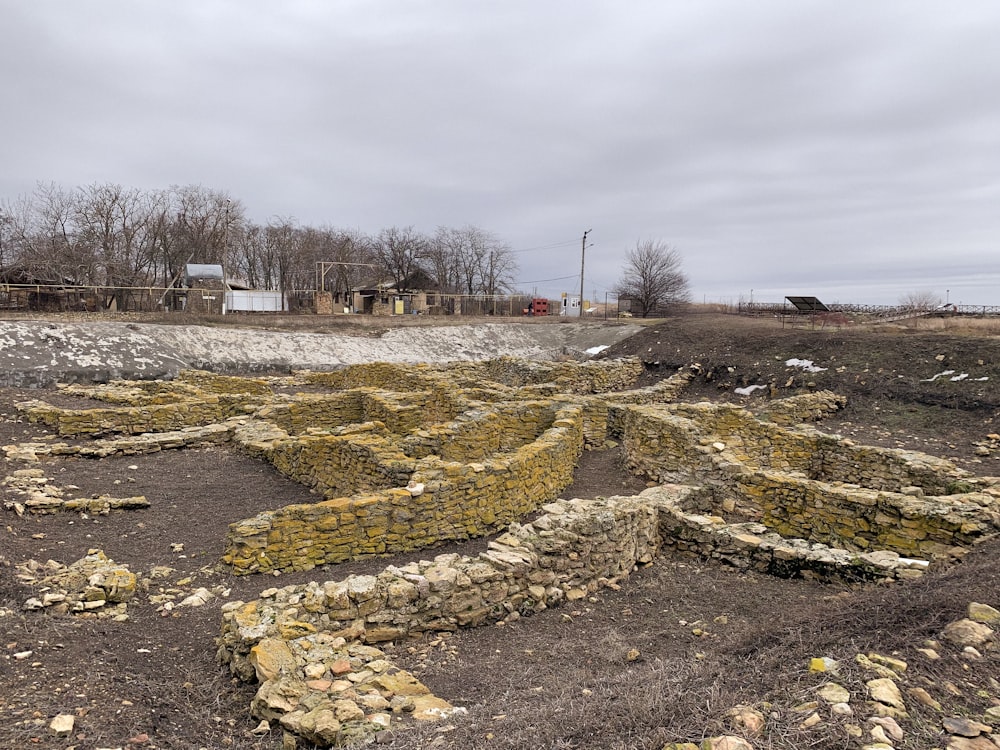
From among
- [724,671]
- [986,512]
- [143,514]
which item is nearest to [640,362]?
[986,512]

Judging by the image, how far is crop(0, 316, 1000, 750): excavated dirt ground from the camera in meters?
3.16

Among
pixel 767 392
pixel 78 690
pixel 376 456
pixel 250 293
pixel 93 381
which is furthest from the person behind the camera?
pixel 250 293

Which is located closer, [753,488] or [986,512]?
[986,512]

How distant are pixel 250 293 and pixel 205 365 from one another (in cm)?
2155

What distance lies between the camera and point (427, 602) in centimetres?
543

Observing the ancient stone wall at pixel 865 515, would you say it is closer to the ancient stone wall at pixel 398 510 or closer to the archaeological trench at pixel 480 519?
the archaeological trench at pixel 480 519

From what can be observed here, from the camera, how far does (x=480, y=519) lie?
821 centimetres

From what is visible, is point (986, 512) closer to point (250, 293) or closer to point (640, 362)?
point (640, 362)

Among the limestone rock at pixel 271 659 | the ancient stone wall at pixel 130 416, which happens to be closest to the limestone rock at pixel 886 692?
the limestone rock at pixel 271 659

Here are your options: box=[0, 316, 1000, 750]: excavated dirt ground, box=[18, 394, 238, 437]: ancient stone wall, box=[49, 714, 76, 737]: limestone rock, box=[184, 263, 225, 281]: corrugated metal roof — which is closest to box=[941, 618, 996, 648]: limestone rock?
box=[0, 316, 1000, 750]: excavated dirt ground

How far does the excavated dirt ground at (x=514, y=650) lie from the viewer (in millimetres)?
3160

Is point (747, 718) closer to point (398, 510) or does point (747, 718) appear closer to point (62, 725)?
point (62, 725)

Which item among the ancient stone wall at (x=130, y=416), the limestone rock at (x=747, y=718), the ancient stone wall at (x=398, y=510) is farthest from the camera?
the ancient stone wall at (x=130, y=416)

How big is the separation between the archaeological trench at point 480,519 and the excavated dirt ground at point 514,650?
0.27 metres
